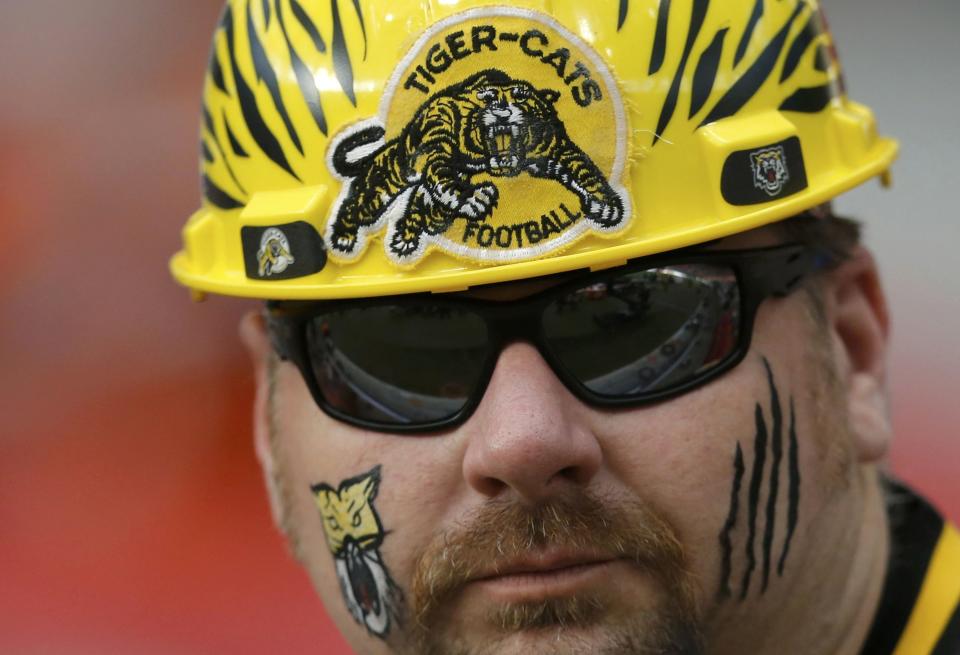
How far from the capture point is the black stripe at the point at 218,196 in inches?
97.3

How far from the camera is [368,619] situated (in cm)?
238

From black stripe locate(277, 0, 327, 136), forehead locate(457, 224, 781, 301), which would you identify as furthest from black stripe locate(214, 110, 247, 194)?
forehead locate(457, 224, 781, 301)

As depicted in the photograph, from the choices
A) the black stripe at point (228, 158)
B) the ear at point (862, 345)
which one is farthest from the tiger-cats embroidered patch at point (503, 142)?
the ear at point (862, 345)

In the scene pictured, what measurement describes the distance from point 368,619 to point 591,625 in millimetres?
461

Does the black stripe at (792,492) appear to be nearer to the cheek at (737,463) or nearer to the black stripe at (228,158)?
the cheek at (737,463)

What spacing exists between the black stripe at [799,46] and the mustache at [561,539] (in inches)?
32.3

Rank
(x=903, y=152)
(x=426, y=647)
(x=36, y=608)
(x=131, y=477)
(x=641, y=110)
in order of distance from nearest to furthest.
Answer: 1. (x=641, y=110)
2. (x=426, y=647)
3. (x=36, y=608)
4. (x=131, y=477)
5. (x=903, y=152)

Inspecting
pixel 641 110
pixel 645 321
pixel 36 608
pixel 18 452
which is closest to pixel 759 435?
pixel 645 321

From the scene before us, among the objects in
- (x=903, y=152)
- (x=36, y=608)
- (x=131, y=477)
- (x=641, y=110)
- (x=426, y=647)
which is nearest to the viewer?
(x=641, y=110)

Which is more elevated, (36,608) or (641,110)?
(641,110)

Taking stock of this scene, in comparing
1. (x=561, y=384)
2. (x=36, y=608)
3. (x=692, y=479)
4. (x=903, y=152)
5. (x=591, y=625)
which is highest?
(x=561, y=384)

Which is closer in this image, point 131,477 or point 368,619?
point 368,619

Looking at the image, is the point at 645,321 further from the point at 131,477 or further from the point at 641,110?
the point at 131,477

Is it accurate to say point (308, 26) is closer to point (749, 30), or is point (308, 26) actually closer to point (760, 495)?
point (749, 30)
